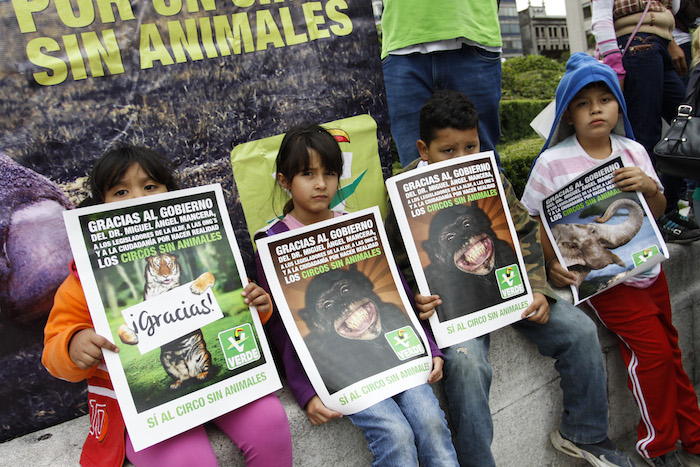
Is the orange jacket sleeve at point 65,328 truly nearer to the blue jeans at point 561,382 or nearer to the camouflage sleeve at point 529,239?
the blue jeans at point 561,382

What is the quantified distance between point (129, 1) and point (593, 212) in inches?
78.8

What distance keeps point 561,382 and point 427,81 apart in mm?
1487

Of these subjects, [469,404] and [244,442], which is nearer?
[244,442]

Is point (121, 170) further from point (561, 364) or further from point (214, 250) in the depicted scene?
point (561, 364)

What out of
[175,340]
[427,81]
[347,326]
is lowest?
[347,326]

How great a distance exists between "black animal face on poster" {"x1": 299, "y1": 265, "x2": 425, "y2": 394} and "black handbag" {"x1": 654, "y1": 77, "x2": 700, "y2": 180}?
1534 millimetres

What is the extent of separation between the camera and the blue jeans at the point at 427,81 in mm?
2508

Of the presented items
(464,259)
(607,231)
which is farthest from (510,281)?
(607,231)

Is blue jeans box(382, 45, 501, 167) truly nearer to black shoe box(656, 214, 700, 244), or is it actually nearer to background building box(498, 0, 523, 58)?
black shoe box(656, 214, 700, 244)

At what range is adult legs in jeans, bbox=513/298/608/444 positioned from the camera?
195cm

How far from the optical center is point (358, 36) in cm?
244

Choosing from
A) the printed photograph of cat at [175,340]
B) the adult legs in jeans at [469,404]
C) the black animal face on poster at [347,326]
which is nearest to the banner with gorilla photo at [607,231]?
the adult legs in jeans at [469,404]

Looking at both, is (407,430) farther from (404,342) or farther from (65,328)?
(65,328)

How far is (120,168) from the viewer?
1642 mm
